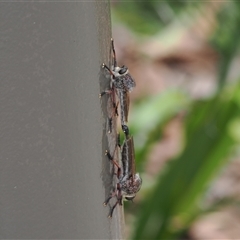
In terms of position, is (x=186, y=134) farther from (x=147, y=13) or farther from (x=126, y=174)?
(x=126, y=174)

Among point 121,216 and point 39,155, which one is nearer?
point 39,155

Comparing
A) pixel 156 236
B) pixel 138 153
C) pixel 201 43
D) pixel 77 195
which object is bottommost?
pixel 77 195

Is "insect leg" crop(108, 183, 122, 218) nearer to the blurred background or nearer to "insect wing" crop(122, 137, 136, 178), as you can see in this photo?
"insect wing" crop(122, 137, 136, 178)

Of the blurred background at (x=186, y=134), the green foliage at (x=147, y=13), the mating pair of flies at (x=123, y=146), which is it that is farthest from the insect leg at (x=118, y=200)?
the green foliage at (x=147, y=13)

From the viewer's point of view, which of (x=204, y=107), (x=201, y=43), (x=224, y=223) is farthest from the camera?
(x=201, y=43)

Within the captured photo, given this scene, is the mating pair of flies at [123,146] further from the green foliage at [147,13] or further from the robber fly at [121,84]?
the green foliage at [147,13]

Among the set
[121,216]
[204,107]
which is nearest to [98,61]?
[121,216]

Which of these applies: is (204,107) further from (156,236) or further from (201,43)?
(201,43)
